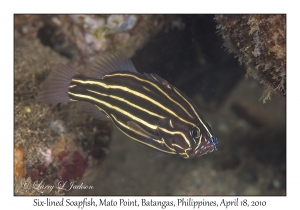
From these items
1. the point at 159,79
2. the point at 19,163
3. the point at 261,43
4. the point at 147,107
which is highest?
the point at 261,43

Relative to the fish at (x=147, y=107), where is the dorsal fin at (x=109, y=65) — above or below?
above

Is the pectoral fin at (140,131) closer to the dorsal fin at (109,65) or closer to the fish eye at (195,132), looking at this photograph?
the fish eye at (195,132)

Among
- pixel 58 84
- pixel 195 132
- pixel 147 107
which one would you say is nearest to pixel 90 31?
pixel 58 84

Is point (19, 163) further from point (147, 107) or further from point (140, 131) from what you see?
point (147, 107)

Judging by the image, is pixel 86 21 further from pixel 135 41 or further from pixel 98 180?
pixel 98 180

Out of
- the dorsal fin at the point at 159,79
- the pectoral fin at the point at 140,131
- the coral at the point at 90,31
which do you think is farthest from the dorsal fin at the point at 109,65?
the coral at the point at 90,31
